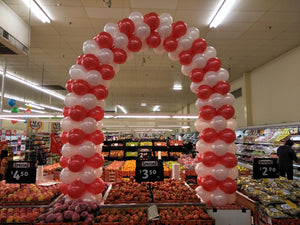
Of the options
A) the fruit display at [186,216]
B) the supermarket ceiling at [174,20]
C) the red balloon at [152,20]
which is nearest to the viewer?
the fruit display at [186,216]

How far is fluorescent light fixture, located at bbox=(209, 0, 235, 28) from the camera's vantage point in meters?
4.66

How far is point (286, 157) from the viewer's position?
20.3 feet

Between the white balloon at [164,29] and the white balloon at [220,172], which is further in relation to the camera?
the white balloon at [164,29]

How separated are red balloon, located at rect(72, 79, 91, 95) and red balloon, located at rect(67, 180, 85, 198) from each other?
58.5 inches

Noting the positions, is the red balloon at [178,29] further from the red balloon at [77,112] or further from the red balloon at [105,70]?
the red balloon at [77,112]

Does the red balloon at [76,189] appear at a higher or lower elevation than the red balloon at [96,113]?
lower

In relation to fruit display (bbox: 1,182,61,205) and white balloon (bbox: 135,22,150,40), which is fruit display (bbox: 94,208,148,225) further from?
white balloon (bbox: 135,22,150,40)

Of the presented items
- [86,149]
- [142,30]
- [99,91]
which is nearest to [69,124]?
[86,149]

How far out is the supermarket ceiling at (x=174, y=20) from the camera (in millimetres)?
4844

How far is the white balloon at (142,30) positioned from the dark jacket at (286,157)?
18.3ft

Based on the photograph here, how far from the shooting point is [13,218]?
2.70 m

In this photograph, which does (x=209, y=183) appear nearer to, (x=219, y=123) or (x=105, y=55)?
(x=219, y=123)

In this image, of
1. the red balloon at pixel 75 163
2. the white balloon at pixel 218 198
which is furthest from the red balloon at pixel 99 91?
the white balloon at pixel 218 198

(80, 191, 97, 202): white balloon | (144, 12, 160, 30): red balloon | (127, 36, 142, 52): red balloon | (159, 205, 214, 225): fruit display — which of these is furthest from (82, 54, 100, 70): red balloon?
(159, 205, 214, 225): fruit display
